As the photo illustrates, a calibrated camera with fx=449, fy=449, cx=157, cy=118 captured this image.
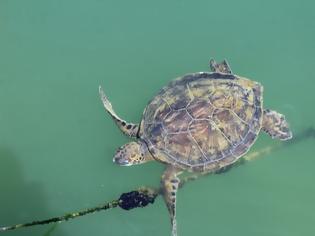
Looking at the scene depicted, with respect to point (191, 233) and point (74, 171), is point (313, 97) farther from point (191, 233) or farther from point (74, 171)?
point (74, 171)

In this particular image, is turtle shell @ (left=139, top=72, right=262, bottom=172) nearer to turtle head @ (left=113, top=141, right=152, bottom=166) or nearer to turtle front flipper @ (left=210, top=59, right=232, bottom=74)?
turtle head @ (left=113, top=141, right=152, bottom=166)

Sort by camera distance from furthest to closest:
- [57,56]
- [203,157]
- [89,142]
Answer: [57,56], [89,142], [203,157]

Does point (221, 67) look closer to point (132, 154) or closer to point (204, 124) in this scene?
point (204, 124)

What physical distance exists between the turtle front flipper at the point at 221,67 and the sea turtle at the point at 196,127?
0.27 meters

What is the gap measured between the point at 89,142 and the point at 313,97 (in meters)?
2.48

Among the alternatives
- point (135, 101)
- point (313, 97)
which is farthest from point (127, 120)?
point (313, 97)

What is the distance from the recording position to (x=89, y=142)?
4.70 m

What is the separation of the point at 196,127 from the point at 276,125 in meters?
0.93

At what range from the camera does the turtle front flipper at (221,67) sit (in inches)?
182

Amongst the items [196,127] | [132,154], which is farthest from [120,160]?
[196,127]

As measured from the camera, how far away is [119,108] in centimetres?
482

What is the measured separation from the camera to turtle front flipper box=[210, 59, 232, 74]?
182 inches

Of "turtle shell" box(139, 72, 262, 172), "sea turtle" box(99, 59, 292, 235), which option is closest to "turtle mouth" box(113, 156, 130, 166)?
"sea turtle" box(99, 59, 292, 235)

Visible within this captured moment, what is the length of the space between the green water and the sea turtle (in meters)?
0.41
